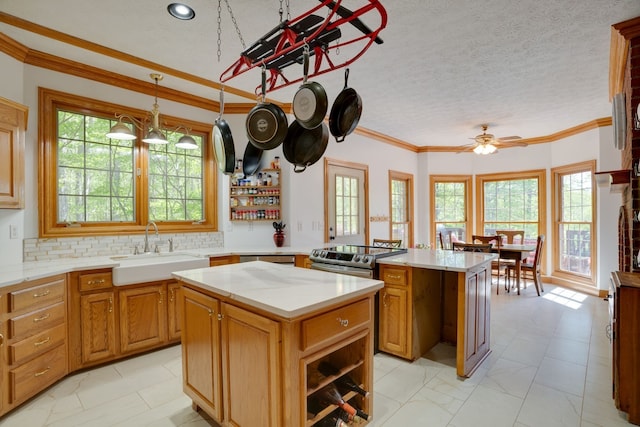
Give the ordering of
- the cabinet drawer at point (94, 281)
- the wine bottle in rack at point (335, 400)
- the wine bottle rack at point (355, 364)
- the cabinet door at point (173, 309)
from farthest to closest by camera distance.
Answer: the cabinet door at point (173, 309)
the cabinet drawer at point (94, 281)
the wine bottle rack at point (355, 364)
the wine bottle in rack at point (335, 400)

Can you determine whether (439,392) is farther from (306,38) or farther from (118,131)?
(118,131)

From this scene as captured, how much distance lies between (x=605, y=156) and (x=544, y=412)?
437cm

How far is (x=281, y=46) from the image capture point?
5.38 ft

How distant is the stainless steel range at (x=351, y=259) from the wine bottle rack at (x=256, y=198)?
1.24m

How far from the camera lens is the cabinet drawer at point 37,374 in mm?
2098

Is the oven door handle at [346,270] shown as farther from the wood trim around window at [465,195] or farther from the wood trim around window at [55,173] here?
the wood trim around window at [465,195]

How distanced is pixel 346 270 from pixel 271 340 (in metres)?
1.57

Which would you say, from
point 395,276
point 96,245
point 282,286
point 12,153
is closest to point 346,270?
point 395,276

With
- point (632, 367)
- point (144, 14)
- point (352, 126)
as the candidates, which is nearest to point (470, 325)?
point (632, 367)

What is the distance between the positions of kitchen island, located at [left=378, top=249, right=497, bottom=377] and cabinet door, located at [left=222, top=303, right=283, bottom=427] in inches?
59.3

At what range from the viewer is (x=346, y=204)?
507 centimetres

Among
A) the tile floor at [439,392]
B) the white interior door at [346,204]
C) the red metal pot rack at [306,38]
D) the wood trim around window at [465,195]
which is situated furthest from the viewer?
the wood trim around window at [465,195]

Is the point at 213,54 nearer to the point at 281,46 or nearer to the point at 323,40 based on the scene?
the point at 281,46

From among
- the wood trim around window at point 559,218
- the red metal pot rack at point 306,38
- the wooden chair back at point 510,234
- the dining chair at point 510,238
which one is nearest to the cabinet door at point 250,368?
the red metal pot rack at point 306,38
